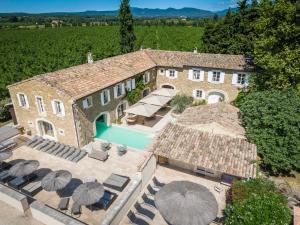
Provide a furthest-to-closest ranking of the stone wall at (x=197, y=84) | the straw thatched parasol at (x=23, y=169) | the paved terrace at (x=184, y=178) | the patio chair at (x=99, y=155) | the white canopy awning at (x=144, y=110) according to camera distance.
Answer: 1. the stone wall at (x=197, y=84)
2. the white canopy awning at (x=144, y=110)
3. the patio chair at (x=99, y=155)
4. the straw thatched parasol at (x=23, y=169)
5. the paved terrace at (x=184, y=178)

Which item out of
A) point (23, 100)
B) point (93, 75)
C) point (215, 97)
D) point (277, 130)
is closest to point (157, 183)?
point (277, 130)

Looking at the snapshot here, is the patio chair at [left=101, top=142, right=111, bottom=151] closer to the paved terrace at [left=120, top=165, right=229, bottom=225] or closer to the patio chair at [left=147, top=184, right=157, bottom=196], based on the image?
the paved terrace at [left=120, top=165, right=229, bottom=225]

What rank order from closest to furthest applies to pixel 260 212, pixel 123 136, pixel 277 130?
pixel 260 212
pixel 277 130
pixel 123 136

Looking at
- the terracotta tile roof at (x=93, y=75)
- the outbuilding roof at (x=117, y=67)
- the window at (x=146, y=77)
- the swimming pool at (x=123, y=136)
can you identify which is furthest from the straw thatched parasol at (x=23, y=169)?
the window at (x=146, y=77)

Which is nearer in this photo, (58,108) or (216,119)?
(216,119)

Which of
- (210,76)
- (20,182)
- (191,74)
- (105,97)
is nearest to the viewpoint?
(20,182)

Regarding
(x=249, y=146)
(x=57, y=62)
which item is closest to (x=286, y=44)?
(x=249, y=146)

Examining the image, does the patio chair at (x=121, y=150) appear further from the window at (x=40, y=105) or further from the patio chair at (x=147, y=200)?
the window at (x=40, y=105)

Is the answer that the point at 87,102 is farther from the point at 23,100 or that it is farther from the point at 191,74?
the point at 191,74
